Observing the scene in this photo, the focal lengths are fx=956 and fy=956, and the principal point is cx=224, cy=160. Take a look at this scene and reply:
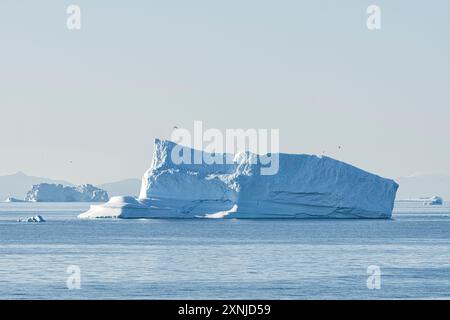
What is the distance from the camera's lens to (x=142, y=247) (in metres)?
44.8

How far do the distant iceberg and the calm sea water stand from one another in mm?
121822

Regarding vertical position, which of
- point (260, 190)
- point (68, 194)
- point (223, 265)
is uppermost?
point (223, 265)

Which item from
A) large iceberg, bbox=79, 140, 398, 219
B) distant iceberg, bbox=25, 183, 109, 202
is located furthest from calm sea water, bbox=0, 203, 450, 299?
distant iceberg, bbox=25, 183, 109, 202

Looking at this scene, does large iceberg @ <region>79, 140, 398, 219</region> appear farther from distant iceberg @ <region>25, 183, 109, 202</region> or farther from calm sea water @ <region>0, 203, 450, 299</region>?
distant iceberg @ <region>25, 183, 109, 202</region>

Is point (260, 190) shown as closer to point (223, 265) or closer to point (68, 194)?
point (223, 265)

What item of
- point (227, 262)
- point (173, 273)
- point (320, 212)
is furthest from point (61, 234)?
point (173, 273)

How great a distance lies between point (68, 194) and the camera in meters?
182

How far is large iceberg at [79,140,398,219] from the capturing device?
67.9 m

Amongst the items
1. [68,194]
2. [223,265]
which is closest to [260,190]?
[223,265]

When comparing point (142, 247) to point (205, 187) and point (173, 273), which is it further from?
point (205, 187)

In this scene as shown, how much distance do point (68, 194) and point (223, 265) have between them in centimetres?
15077
